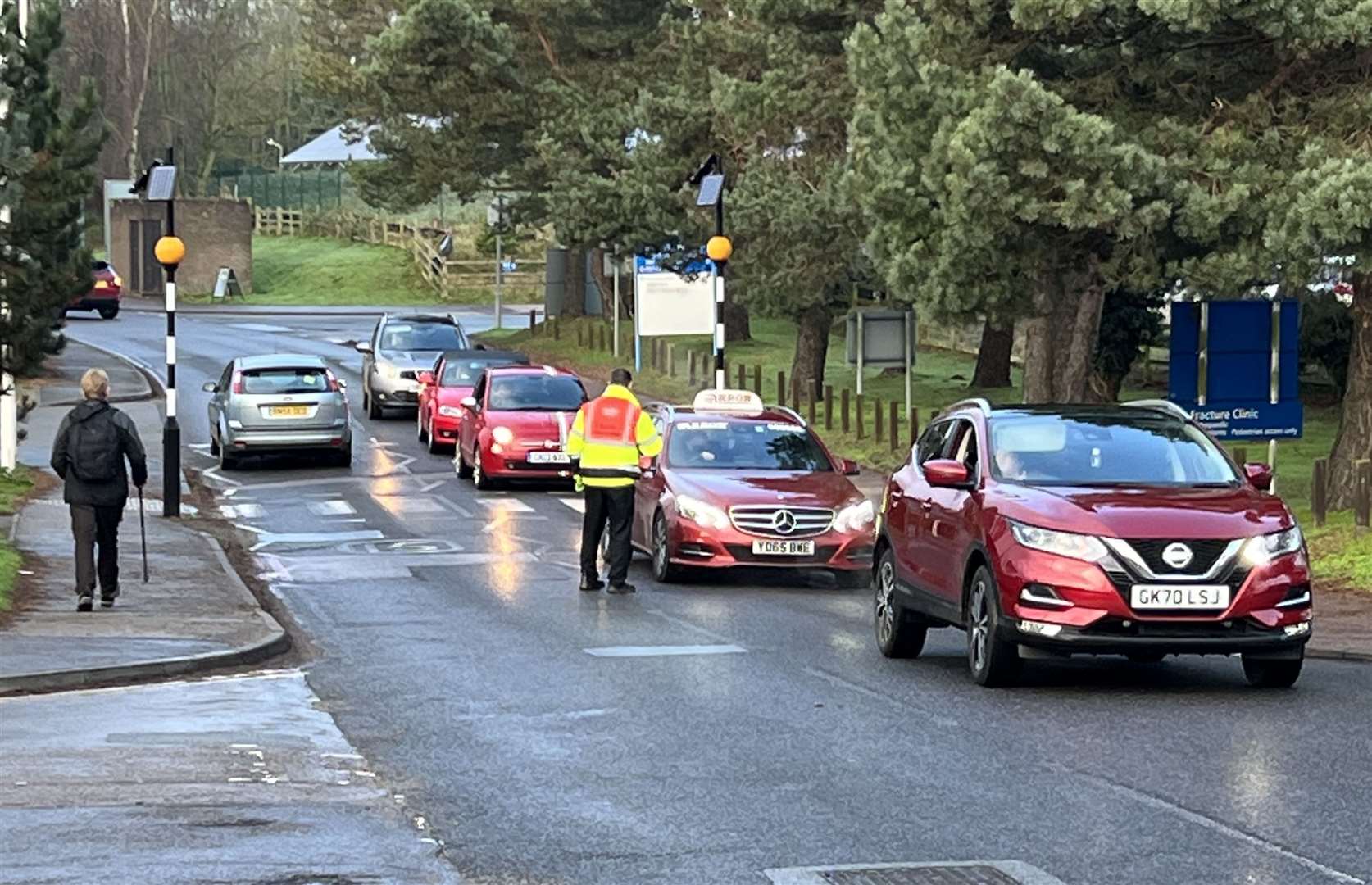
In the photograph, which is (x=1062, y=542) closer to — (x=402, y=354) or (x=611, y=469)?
(x=611, y=469)

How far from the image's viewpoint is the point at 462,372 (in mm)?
36531

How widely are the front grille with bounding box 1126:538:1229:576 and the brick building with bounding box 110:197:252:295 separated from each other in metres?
69.9

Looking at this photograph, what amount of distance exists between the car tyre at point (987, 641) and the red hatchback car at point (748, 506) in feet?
21.5

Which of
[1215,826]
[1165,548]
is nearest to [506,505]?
[1165,548]

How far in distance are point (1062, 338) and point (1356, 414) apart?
8.94m

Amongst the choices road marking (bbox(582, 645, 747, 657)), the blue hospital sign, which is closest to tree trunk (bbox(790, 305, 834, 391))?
the blue hospital sign

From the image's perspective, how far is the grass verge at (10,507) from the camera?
18891 mm

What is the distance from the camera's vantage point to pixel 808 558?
69.0ft

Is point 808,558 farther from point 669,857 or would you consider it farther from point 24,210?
point 669,857

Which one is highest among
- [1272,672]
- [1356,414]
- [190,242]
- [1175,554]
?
[190,242]

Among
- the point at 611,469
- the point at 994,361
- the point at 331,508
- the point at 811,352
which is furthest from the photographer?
the point at 994,361

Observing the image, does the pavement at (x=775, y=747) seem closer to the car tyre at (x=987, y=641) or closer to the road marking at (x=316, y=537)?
the car tyre at (x=987, y=641)

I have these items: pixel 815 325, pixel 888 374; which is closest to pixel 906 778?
pixel 815 325

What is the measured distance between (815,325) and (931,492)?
24.9 meters
